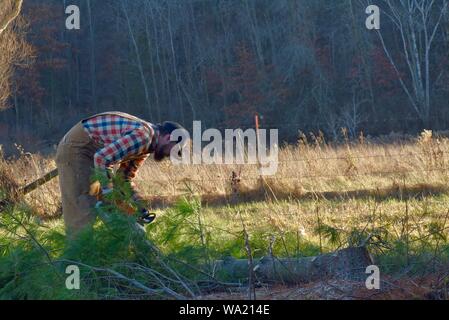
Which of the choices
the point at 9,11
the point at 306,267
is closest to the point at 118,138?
the point at 306,267

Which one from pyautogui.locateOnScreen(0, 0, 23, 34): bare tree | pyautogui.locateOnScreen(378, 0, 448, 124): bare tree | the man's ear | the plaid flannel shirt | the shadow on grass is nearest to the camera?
the plaid flannel shirt

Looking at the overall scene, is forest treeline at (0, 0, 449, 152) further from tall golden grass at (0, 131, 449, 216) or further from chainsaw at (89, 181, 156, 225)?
chainsaw at (89, 181, 156, 225)

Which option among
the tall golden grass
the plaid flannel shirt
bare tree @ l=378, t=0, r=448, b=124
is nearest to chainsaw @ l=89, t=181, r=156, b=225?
the plaid flannel shirt

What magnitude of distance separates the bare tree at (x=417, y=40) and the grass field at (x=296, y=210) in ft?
73.1

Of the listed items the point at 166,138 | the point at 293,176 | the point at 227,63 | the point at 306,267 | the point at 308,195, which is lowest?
the point at 308,195

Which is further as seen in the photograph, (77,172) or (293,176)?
(293,176)

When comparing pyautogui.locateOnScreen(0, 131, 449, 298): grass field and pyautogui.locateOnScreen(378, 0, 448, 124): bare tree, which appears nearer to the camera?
pyautogui.locateOnScreen(0, 131, 449, 298): grass field

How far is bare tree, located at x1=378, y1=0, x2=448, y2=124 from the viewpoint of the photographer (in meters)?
37.3

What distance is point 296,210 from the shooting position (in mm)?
9688

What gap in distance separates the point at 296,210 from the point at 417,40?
32816 millimetres

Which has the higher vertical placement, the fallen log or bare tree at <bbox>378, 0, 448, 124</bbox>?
bare tree at <bbox>378, 0, 448, 124</bbox>

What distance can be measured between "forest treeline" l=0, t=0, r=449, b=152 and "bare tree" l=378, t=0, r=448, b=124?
0.29ft

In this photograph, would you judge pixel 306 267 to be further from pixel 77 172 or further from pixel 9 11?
pixel 9 11

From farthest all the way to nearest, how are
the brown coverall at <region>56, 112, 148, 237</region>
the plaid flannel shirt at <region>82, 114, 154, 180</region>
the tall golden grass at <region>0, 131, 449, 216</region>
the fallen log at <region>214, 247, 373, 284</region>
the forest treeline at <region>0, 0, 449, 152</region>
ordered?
the forest treeline at <region>0, 0, 449, 152</region>
the tall golden grass at <region>0, 131, 449, 216</region>
the brown coverall at <region>56, 112, 148, 237</region>
the plaid flannel shirt at <region>82, 114, 154, 180</region>
the fallen log at <region>214, 247, 373, 284</region>
